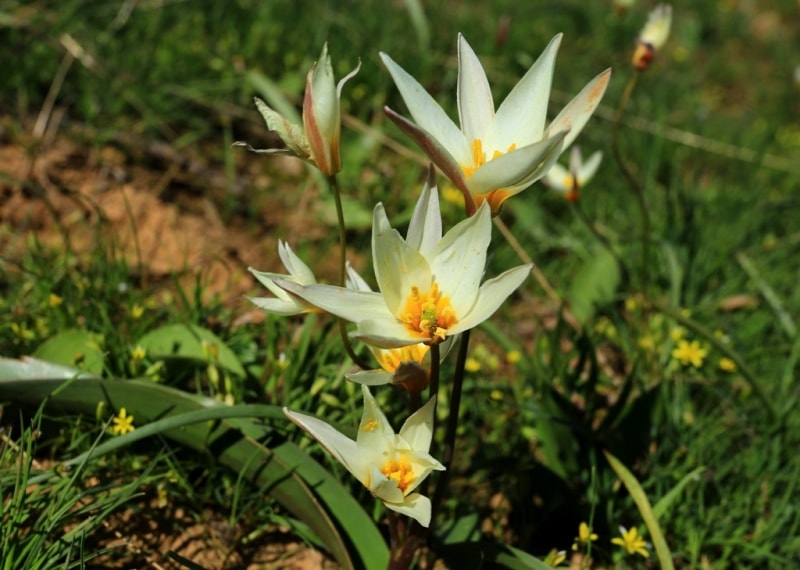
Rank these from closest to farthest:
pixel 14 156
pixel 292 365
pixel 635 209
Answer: pixel 292 365
pixel 14 156
pixel 635 209

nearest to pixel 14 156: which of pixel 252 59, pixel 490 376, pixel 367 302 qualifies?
pixel 252 59

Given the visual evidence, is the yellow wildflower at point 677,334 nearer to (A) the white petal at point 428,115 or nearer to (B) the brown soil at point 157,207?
(B) the brown soil at point 157,207

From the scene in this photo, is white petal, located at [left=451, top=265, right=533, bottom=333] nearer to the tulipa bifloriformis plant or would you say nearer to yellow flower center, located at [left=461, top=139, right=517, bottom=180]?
the tulipa bifloriformis plant

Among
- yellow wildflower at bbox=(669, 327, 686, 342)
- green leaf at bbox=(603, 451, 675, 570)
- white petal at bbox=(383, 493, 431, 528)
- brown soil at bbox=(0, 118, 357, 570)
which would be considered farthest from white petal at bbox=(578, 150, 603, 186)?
white petal at bbox=(383, 493, 431, 528)

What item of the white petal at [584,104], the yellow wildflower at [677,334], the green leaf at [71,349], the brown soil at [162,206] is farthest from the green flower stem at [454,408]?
the yellow wildflower at [677,334]

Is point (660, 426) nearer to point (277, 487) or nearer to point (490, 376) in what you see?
point (490, 376)

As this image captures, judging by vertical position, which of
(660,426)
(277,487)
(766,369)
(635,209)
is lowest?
(277,487)

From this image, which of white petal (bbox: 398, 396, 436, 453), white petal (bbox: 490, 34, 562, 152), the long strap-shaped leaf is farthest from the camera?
the long strap-shaped leaf
